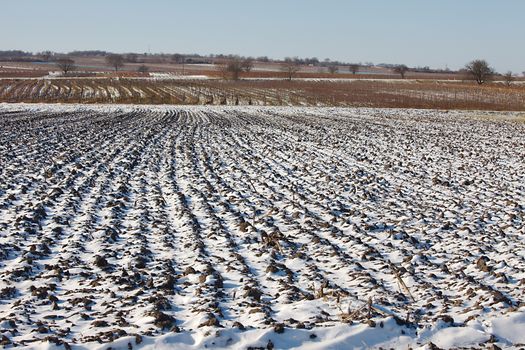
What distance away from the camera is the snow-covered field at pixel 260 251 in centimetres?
580

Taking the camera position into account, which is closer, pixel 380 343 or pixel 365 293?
pixel 380 343

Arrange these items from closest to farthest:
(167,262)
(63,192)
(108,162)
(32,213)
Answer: (167,262) → (32,213) → (63,192) → (108,162)

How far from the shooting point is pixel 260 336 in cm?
559

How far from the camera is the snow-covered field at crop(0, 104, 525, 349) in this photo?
229 inches

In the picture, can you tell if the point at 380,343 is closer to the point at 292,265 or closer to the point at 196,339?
the point at 196,339

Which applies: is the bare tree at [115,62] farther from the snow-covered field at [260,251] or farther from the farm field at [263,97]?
the snow-covered field at [260,251]

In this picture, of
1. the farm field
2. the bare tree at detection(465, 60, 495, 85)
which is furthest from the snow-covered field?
the bare tree at detection(465, 60, 495, 85)

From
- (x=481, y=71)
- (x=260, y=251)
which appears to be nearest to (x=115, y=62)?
(x=481, y=71)

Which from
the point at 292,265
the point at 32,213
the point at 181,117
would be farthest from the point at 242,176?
the point at 181,117

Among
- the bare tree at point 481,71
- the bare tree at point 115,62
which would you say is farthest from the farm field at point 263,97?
the bare tree at point 115,62

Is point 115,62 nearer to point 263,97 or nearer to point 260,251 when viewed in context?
point 263,97

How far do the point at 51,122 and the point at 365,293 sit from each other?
89.6 ft

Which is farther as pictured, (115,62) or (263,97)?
(115,62)

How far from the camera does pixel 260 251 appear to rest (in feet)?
28.6
